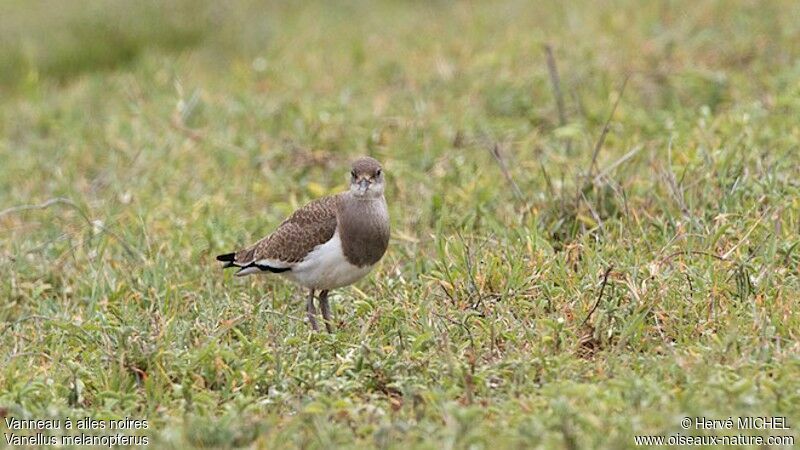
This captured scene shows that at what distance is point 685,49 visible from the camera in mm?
9586

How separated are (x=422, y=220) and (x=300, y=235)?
1379 millimetres

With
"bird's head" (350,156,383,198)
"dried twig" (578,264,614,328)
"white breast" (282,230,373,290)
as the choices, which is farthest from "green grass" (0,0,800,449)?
"bird's head" (350,156,383,198)

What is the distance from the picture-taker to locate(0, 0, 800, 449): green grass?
4.73 metres

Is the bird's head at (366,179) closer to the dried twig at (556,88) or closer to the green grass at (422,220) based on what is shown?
the green grass at (422,220)

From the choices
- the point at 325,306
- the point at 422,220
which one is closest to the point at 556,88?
the point at 422,220

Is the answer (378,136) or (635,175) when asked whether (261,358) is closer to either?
(635,175)

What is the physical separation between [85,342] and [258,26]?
6830 mm

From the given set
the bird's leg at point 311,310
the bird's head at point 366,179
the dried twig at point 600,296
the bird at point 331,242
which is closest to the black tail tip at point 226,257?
the bird at point 331,242

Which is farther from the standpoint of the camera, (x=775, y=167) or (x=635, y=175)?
(x=635, y=175)

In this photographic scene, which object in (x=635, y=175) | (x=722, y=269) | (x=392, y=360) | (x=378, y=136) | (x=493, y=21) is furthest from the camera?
(x=493, y=21)

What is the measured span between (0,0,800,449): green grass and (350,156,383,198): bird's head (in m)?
0.47

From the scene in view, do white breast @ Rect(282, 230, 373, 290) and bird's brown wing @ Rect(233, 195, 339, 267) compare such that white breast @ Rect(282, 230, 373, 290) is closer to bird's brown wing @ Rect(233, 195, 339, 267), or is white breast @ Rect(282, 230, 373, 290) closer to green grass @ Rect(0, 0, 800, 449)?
bird's brown wing @ Rect(233, 195, 339, 267)

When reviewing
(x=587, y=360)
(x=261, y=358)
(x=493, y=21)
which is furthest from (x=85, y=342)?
(x=493, y=21)

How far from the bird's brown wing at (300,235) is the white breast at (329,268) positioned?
0.14 feet
